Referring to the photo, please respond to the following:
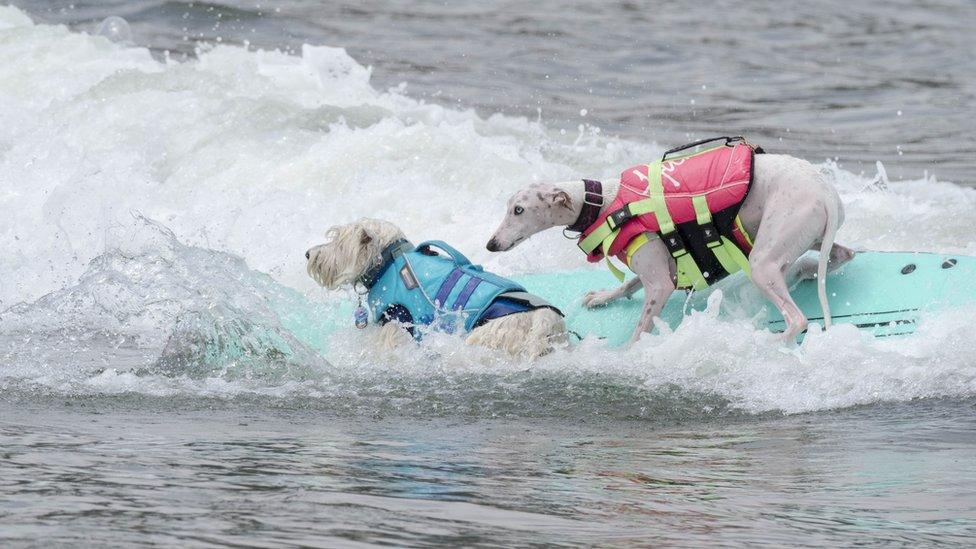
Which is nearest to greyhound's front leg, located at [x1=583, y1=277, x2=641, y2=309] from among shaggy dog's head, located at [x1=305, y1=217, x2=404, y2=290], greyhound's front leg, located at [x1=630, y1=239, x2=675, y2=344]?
greyhound's front leg, located at [x1=630, y1=239, x2=675, y2=344]

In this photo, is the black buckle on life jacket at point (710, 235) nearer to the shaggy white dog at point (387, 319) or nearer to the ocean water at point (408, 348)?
the ocean water at point (408, 348)

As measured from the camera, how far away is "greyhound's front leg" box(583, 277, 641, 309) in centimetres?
750

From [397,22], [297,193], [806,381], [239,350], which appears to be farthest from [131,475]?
[397,22]

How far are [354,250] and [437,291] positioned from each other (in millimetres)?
483

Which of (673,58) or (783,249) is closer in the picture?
(783,249)

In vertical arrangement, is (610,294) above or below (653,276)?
below

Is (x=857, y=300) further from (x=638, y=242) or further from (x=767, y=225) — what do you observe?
(x=638, y=242)

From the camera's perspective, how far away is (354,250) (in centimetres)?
717

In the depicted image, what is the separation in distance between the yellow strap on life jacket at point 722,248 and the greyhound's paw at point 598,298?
0.77m

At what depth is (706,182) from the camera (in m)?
6.85

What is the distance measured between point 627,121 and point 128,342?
30.0 feet

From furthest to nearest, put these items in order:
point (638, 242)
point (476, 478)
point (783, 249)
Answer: point (638, 242) < point (783, 249) < point (476, 478)

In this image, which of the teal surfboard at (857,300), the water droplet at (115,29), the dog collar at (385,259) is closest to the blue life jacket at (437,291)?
the dog collar at (385,259)

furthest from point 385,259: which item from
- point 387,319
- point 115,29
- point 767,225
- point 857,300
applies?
point 115,29
